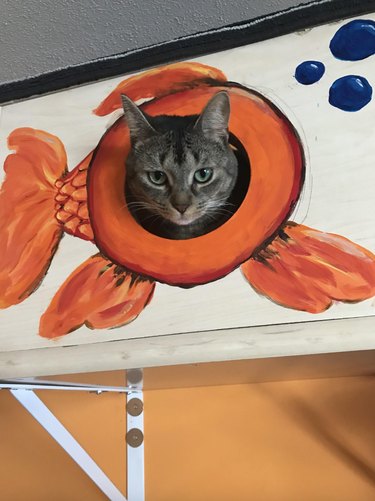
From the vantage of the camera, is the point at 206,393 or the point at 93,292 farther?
the point at 206,393

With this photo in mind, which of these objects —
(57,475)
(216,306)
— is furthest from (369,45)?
(57,475)

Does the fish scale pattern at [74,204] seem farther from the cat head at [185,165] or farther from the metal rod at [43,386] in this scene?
the metal rod at [43,386]

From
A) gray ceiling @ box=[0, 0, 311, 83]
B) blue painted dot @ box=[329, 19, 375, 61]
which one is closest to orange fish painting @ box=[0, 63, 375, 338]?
blue painted dot @ box=[329, 19, 375, 61]

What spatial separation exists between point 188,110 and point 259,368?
0.35m

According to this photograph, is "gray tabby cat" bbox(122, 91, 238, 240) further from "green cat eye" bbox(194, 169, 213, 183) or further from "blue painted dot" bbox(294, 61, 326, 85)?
"blue painted dot" bbox(294, 61, 326, 85)

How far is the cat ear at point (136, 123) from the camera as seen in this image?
64 centimetres

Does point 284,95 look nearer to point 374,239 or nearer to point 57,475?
point 374,239

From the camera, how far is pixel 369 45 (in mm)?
628

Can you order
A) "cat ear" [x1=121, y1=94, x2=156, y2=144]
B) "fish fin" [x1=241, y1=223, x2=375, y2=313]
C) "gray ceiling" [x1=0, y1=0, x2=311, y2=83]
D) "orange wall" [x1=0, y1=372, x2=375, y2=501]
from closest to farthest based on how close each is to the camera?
1. "fish fin" [x1=241, y1=223, x2=375, y2=313]
2. "cat ear" [x1=121, y1=94, x2=156, y2=144]
3. "orange wall" [x1=0, y1=372, x2=375, y2=501]
4. "gray ceiling" [x1=0, y1=0, x2=311, y2=83]

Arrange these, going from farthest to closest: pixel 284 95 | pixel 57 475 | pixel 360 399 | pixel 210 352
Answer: pixel 57 475
pixel 360 399
pixel 284 95
pixel 210 352

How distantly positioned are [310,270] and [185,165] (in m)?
0.19

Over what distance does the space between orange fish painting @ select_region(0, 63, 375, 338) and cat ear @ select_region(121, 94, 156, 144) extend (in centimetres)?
4

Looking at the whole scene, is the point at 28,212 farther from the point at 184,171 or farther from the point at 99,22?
the point at 99,22

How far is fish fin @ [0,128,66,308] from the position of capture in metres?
0.66
